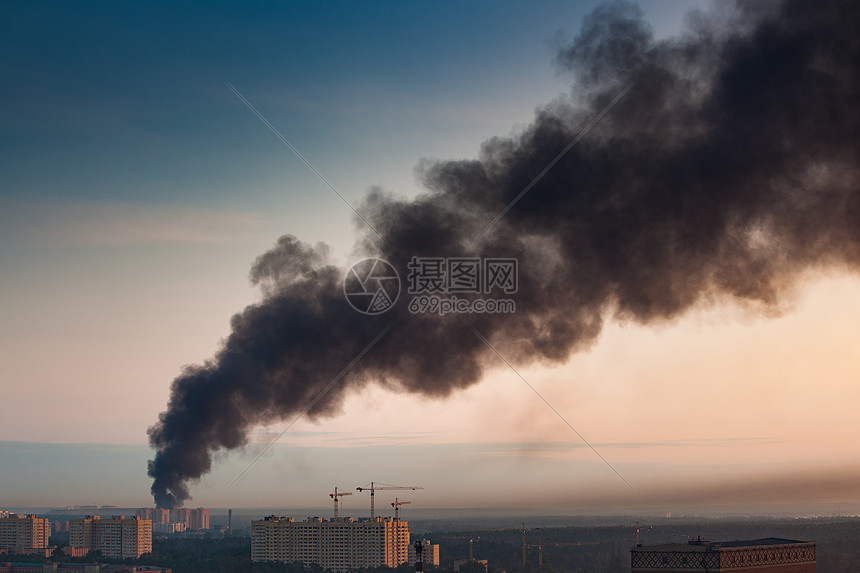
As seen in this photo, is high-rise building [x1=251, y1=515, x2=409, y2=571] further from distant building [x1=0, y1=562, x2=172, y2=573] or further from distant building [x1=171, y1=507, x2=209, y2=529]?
distant building [x1=171, y1=507, x2=209, y2=529]

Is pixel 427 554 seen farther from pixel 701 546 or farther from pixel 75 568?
pixel 701 546

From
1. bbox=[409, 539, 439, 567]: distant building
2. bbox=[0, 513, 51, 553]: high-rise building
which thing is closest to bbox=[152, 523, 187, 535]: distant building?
bbox=[0, 513, 51, 553]: high-rise building

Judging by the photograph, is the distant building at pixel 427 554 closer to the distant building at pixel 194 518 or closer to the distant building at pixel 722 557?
the distant building at pixel 194 518

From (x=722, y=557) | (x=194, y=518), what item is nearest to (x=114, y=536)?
(x=194, y=518)

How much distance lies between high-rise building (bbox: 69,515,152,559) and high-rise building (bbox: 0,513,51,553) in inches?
452

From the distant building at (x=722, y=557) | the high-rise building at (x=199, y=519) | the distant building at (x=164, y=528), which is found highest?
the distant building at (x=722, y=557)

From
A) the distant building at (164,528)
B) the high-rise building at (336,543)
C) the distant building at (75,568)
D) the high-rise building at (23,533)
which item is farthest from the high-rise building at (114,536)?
the high-rise building at (336,543)

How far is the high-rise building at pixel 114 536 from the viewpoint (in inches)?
4860

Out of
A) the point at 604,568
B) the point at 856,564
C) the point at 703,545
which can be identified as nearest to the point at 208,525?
→ the point at 604,568

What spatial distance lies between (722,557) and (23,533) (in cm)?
11269

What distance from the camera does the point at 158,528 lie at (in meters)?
127

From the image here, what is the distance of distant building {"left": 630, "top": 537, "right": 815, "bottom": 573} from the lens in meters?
50.9

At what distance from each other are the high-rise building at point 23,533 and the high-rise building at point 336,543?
4128 centimetres

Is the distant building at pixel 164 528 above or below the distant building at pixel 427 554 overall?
above
